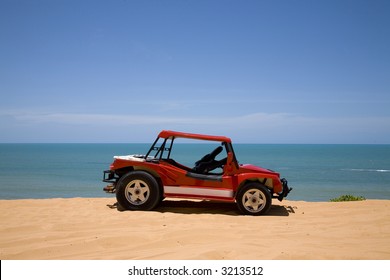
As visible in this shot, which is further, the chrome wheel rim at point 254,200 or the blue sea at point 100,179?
the blue sea at point 100,179

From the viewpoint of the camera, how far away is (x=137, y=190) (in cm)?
811

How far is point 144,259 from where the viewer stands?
14.4ft

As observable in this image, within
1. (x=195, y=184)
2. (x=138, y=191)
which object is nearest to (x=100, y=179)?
(x=138, y=191)

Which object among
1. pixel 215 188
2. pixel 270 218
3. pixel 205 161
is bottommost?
pixel 270 218

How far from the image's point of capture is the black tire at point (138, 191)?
8.00 meters

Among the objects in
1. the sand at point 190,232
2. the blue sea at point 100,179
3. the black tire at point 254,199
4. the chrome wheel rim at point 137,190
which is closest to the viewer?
the sand at point 190,232

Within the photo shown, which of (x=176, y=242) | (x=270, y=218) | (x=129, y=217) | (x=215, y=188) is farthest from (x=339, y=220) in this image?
(x=129, y=217)

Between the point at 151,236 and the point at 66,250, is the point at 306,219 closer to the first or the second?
the point at 151,236

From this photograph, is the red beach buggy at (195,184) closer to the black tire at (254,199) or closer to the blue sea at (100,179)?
the black tire at (254,199)

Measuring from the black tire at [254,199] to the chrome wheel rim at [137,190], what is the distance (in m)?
2.15

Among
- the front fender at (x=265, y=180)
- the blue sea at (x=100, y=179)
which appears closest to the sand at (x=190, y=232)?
the front fender at (x=265, y=180)

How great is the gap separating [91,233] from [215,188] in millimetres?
3206

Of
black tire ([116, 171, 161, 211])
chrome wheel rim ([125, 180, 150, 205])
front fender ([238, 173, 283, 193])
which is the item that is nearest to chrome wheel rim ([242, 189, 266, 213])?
front fender ([238, 173, 283, 193])

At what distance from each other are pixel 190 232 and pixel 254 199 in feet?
8.57
